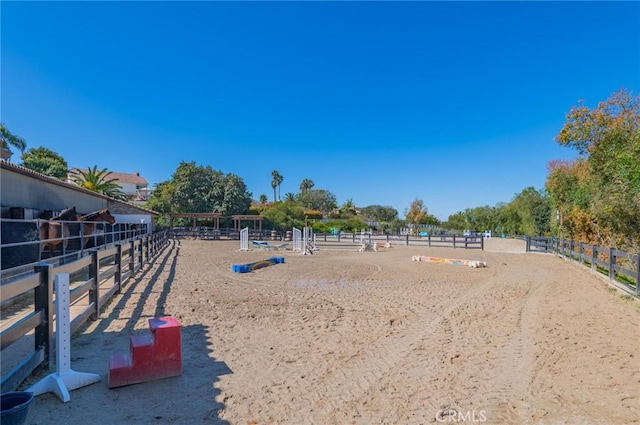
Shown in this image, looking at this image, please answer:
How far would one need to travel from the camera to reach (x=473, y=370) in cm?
378

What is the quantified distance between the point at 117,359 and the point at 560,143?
17.1m

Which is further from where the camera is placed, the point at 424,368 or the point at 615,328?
the point at 615,328

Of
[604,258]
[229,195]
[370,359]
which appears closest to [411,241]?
[604,258]

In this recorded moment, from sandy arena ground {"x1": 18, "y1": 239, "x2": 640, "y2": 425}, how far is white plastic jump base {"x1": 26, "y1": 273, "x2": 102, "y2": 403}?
0.35 feet

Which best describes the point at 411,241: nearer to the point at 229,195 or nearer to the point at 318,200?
the point at 229,195

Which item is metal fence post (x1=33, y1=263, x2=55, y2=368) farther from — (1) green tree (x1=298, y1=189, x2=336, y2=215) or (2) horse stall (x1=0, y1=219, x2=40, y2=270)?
(1) green tree (x1=298, y1=189, x2=336, y2=215)

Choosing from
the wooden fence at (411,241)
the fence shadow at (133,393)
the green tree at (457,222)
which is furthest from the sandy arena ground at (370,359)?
the green tree at (457,222)

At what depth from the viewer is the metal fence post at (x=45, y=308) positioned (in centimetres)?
349

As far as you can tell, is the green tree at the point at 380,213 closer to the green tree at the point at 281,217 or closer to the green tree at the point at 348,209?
the green tree at the point at 348,209

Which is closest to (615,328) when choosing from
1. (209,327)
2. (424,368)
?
(424,368)

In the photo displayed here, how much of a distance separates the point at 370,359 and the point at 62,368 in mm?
2935

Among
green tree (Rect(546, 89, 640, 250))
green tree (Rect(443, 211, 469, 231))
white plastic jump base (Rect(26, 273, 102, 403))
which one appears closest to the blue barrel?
white plastic jump base (Rect(26, 273, 102, 403))

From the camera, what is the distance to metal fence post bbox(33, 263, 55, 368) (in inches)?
138

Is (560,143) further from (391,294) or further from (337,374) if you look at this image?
(337,374)
